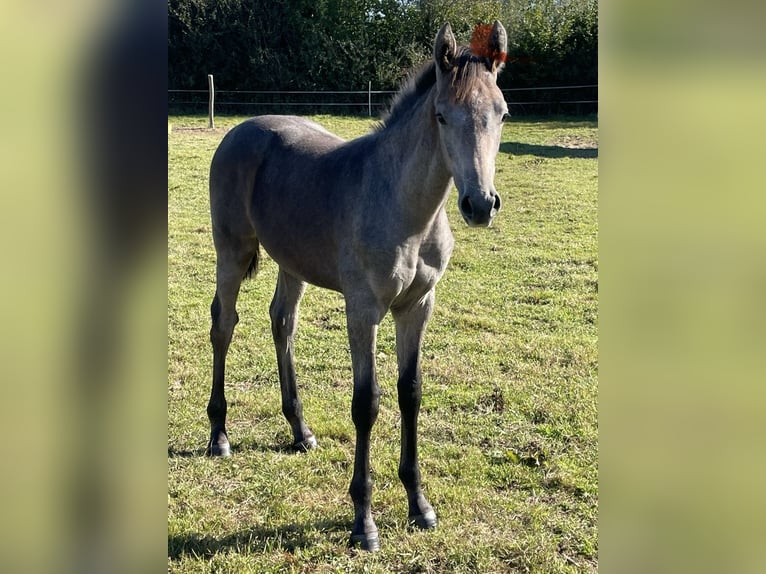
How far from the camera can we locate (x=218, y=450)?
3.76 m

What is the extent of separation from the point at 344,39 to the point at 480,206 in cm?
2096

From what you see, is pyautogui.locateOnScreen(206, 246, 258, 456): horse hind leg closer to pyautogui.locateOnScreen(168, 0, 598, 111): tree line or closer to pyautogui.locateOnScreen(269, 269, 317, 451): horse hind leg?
pyautogui.locateOnScreen(269, 269, 317, 451): horse hind leg

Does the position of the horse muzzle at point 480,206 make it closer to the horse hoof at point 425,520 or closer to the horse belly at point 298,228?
the horse belly at point 298,228

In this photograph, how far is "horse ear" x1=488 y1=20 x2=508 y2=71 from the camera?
250 centimetres

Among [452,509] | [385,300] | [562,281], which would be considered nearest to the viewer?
[385,300]

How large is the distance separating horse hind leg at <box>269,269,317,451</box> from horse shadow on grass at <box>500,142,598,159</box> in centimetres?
1074

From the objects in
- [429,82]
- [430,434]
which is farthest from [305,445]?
[429,82]

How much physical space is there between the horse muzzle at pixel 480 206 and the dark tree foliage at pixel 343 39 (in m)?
17.8

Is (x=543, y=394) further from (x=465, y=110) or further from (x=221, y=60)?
(x=221, y=60)

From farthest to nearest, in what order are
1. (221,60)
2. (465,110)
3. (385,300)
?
(221,60) < (385,300) < (465,110)
